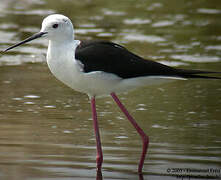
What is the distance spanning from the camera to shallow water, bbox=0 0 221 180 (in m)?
5.81

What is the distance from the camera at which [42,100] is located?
26.3ft

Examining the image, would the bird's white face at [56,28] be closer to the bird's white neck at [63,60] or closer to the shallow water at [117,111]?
the bird's white neck at [63,60]

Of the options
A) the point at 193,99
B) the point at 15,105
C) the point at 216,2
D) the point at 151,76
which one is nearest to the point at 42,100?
the point at 15,105

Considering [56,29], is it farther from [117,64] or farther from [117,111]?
[117,111]

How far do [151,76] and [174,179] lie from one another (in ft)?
3.43

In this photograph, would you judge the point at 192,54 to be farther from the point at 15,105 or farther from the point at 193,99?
the point at 15,105

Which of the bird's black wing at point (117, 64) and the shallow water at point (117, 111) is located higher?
the bird's black wing at point (117, 64)

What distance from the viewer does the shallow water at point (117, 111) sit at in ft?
19.1

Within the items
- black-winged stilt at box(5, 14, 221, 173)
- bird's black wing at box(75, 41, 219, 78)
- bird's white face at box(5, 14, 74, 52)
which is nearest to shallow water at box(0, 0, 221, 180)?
black-winged stilt at box(5, 14, 221, 173)

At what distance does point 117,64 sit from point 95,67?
259mm

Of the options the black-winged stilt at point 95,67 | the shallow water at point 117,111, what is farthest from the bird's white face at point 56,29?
the shallow water at point 117,111

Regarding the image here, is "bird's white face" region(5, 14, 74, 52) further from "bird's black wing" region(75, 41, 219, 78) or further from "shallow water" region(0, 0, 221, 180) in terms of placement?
"shallow water" region(0, 0, 221, 180)

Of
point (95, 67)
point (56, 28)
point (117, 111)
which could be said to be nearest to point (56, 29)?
point (56, 28)

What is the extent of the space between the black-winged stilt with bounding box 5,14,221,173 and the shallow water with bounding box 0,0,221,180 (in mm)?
284
